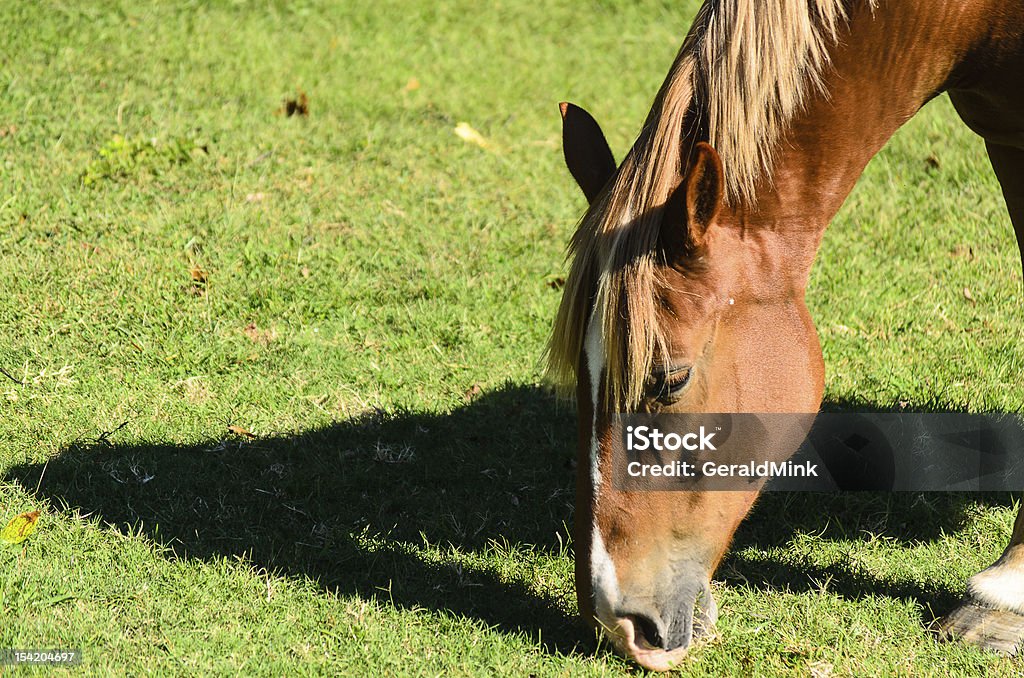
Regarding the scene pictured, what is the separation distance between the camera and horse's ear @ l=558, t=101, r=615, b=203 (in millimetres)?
2910

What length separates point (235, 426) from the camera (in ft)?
13.4

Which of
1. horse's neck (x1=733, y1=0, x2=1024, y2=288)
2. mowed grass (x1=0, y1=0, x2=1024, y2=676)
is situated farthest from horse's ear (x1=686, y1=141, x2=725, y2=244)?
mowed grass (x1=0, y1=0, x2=1024, y2=676)

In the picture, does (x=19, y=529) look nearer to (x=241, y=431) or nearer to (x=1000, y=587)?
(x=241, y=431)

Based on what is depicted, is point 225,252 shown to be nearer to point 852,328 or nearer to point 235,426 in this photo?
point 235,426

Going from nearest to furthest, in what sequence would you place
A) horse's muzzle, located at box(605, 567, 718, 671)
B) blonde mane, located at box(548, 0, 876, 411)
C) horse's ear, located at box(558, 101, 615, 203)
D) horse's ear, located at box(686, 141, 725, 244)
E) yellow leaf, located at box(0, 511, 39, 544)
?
horse's ear, located at box(686, 141, 725, 244)
blonde mane, located at box(548, 0, 876, 411)
horse's muzzle, located at box(605, 567, 718, 671)
horse's ear, located at box(558, 101, 615, 203)
yellow leaf, located at box(0, 511, 39, 544)

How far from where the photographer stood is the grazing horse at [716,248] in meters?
2.57

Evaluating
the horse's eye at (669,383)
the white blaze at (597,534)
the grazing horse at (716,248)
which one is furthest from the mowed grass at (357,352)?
the horse's eye at (669,383)

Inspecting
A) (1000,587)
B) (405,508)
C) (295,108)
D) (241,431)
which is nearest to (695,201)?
(1000,587)

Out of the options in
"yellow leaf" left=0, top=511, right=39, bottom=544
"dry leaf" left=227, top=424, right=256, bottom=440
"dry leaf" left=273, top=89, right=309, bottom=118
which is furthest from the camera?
"dry leaf" left=273, top=89, right=309, bottom=118

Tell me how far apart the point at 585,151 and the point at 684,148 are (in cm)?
38

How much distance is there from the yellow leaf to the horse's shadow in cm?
14

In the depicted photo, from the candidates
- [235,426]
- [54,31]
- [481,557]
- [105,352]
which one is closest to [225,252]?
[105,352]

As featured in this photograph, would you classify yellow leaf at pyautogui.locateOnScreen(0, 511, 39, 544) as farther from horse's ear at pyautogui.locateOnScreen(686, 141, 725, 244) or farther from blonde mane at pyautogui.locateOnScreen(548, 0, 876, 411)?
horse's ear at pyautogui.locateOnScreen(686, 141, 725, 244)

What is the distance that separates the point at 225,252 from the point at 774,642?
331 centimetres
